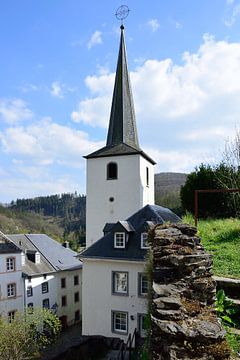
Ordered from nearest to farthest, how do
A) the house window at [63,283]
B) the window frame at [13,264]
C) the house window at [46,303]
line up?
1. the window frame at [13,264]
2. the house window at [46,303]
3. the house window at [63,283]

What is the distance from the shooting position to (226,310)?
16.8ft

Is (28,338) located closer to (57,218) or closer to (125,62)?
(125,62)

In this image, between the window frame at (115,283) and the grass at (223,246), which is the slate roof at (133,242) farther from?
the grass at (223,246)

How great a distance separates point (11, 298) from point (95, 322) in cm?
1309

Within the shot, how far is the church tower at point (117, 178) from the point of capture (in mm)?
22609

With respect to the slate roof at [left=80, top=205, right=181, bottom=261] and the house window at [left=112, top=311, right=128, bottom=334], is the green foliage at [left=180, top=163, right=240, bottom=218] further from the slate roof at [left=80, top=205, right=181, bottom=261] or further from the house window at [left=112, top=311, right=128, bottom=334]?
the house window at [left=112, top=311, right=128, bottom=334]

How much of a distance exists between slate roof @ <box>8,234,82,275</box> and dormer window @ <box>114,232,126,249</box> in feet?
48.7

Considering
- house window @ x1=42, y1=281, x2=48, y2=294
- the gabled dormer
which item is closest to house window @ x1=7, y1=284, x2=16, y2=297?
house window @ x1=42, y1=281, x2=48, y2=294

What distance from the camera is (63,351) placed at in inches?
656

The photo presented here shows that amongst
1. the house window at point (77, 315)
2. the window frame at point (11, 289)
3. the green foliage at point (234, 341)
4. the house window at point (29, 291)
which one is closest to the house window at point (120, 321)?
the green foliage at point (234, 341)

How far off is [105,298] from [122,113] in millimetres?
15331

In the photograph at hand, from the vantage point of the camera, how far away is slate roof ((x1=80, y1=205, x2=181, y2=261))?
14.8 metres

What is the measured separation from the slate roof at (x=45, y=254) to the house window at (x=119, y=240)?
14.8 metres

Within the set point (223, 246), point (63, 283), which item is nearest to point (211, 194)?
point (223, 246)
